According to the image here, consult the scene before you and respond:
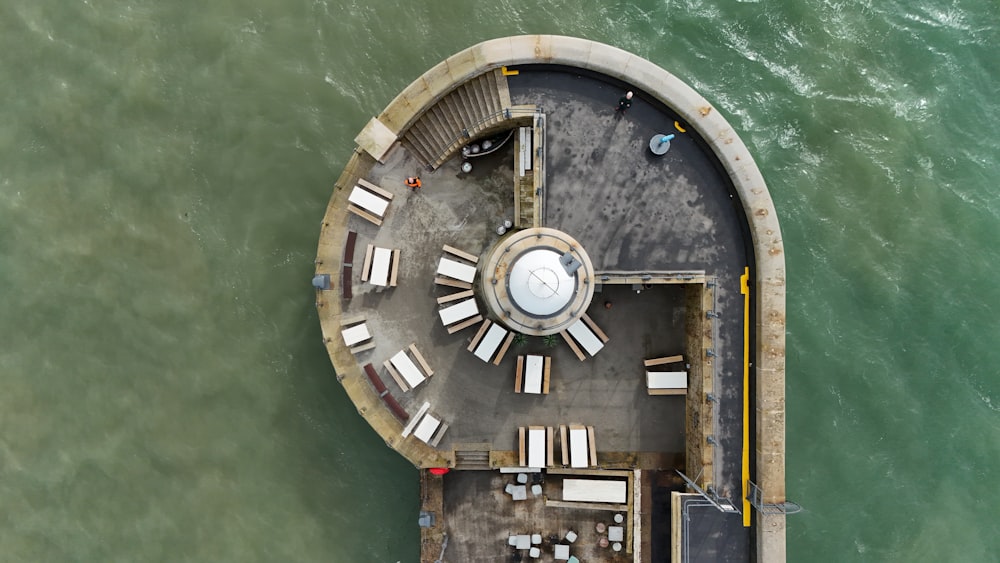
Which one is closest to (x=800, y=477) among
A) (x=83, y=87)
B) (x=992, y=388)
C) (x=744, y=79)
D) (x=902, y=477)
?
(x=902, y=477)

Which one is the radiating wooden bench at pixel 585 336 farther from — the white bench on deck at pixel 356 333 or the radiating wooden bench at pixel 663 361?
the white bench on deck at pixel 356 333

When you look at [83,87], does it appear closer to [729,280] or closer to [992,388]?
[729,280]

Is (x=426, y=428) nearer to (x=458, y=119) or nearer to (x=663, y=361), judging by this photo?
(x=663, y=361)

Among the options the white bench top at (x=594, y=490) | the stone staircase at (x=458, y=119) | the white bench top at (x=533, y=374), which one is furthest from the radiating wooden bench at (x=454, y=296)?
the white bench top at (x=594, y=490)

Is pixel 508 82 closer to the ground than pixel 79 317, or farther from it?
farther from it

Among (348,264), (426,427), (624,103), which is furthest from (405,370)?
(624,103)

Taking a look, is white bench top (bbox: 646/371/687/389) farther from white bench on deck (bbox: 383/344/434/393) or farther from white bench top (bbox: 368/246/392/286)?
white bench top (bbox: 368/246/392/286)
